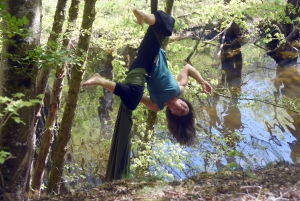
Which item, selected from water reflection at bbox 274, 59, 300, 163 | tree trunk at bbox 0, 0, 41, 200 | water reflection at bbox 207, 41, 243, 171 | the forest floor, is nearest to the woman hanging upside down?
tree trunk at bbox 0, 0, 41, 200

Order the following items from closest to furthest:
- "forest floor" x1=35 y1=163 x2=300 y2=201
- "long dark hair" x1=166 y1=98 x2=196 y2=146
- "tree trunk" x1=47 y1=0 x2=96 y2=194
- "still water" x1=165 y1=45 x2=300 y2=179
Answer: "forest floor" x1=35 y1=163 x2=300 y2=201, "long dark hair" x1=166 y1=98 x2=196 y2=146, "tree trunk" x1=47 y1=0 x2=96 y2=194, "still water" x1=165 y1=45 x2=300 y2=179

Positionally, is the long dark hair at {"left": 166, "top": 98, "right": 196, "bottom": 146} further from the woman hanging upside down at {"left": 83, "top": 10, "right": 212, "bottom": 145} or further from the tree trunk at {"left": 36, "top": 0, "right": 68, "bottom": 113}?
the tree trunk at {"left": 36, "top": 0, "right": 68, "bottom": 113}

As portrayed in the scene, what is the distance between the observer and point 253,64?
17297 mm

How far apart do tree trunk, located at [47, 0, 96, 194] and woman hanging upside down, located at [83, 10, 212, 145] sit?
4.05ft

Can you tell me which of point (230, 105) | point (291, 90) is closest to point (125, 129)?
point (230, 105)

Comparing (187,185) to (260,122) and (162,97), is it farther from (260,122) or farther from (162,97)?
(260,122)

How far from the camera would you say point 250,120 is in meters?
11.5

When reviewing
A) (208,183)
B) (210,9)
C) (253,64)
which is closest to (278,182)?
(208,183)

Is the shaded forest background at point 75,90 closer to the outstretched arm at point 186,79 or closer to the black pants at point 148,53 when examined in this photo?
the black pants at point 148,53

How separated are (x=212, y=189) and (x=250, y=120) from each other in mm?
8746

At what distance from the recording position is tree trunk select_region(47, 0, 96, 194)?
504cm

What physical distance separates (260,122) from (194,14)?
4461mm

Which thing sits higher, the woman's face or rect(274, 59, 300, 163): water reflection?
rect(274, 59, 300, 163): water reflection

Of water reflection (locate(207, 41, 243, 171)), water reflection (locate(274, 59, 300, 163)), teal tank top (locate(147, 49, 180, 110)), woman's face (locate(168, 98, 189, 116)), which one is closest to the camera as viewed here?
teal tank top (locate(147, 49, 180, 110))
